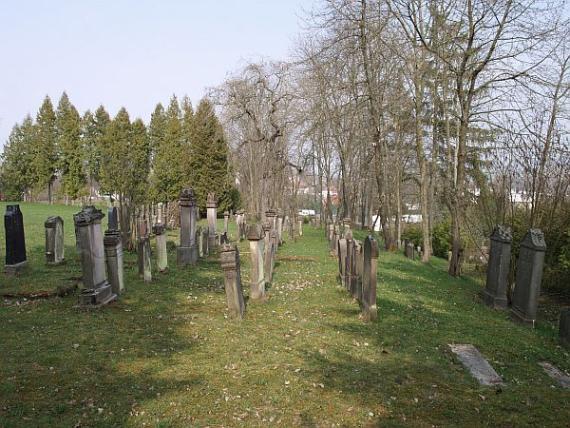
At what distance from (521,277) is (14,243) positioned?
10942mm

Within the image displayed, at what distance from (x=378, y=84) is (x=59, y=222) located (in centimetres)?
1433

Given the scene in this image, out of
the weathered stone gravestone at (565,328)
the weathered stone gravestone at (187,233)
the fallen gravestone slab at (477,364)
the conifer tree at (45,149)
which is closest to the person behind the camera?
the fallen gravestone slab at (477,364)

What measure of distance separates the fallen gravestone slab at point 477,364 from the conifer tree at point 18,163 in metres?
55.3

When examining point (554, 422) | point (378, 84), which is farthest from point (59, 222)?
point (378, 84)

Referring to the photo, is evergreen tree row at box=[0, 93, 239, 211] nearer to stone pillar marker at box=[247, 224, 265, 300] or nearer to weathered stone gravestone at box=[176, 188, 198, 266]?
weathered stone gravestone at box=[176, 188, 198, 266]

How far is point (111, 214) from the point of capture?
16609 mm

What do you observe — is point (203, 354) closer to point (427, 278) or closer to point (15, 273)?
point (15, 273)

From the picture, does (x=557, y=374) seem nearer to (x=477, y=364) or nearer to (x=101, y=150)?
(x=477, y=364)

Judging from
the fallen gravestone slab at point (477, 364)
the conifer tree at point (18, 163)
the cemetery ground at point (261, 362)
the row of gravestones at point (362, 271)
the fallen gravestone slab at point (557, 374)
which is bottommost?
the fallen gravestone slab at point (557, 374)

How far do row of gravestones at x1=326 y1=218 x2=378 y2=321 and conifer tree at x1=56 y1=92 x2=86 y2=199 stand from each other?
46.6 metres

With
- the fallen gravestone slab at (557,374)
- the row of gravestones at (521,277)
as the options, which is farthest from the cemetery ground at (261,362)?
the row of gravestones at (521,277)

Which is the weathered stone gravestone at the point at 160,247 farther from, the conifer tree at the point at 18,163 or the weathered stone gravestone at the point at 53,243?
the conifer tree at the point at 18,163

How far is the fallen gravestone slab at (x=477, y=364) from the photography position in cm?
599

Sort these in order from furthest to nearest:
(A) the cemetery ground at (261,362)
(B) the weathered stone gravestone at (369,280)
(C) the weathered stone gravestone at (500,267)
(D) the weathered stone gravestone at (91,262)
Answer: (C) the weathered stone gravestone at (500,267) < (B) the weathered stone gravestone at (369,280) < (D) the weathered stone gravestone at (91,262) < (A) the cemetery ground at (261,362)
